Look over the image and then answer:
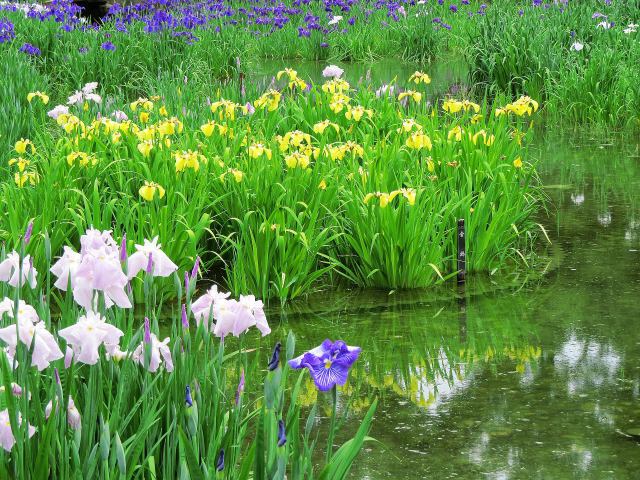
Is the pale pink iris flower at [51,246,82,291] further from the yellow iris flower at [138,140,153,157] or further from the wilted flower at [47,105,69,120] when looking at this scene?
the wilted flower at [47,105,69,120]

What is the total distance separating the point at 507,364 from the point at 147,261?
6.05 ft

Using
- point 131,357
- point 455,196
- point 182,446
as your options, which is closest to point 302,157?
point 455,196

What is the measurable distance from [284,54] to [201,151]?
32.0ft

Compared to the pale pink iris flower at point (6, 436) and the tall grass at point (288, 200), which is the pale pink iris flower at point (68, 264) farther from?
the tall grass at point (288, 200)

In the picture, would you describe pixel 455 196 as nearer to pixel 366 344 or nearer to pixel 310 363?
pixel 366 344

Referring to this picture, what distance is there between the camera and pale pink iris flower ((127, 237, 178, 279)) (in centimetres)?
234

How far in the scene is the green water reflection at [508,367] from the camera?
119 inches

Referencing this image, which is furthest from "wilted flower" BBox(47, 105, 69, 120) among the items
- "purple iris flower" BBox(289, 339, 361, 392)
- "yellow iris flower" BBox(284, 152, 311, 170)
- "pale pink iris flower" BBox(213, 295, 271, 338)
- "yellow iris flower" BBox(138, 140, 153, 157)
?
"purple iris flower" BBox(289, 339, 361, 392)

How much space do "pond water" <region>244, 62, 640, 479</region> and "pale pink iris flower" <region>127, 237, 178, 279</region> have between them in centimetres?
92

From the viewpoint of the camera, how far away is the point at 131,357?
94.4 inches

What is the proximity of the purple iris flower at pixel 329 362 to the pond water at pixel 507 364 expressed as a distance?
1.05m

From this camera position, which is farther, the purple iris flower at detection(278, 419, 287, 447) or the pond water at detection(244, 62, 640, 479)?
the pond water at detection(244, 62, 640, 479)

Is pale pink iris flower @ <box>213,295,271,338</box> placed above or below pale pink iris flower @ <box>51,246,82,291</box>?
Answer: below

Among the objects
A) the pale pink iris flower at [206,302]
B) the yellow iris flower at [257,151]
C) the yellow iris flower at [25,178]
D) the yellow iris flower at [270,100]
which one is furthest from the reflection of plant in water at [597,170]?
the pale pink iris flower at [206,302]
